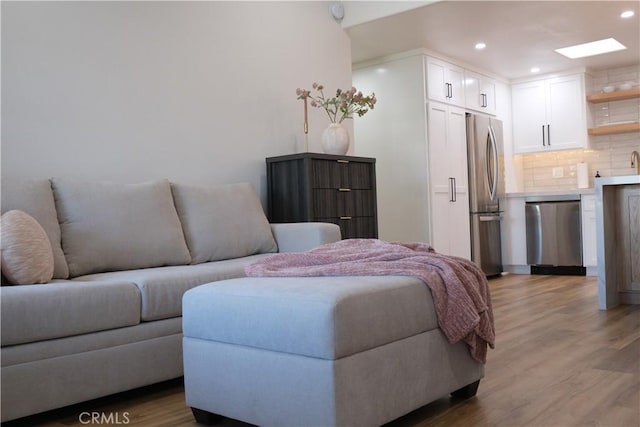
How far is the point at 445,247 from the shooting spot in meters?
5.76

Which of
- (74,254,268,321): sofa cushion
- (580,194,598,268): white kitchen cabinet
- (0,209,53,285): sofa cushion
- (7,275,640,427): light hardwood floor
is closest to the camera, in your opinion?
(7,275,640,427): light hardwood floor

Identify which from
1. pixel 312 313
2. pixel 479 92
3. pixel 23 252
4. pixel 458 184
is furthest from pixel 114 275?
pixel 479 92

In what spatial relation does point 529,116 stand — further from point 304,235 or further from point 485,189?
point 304,235

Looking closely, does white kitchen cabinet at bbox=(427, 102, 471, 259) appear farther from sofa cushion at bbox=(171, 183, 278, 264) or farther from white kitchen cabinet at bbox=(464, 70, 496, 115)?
sofa cushion at bbox=(171, 183, 278, 264)

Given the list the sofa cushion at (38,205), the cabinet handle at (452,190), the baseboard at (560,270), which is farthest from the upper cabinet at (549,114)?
the sofa cushion at (38,205)

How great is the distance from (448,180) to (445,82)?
0.96 meters

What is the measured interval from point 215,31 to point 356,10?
140 cm

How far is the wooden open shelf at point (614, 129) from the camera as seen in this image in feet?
21.1

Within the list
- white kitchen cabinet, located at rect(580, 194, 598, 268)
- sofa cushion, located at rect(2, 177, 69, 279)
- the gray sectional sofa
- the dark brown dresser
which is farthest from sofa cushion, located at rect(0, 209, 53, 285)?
white kitchen cabinet, located at rect(580, 194, 598, 268)

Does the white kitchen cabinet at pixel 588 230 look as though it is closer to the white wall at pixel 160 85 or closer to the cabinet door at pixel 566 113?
the cabinet door at pixel 566 113

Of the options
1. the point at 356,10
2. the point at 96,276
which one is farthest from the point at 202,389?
the point at 356,10

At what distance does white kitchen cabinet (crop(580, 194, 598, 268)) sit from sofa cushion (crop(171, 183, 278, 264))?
384cm

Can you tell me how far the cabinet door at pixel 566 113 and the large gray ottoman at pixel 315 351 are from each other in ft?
17.2

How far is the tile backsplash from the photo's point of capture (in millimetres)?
6668
